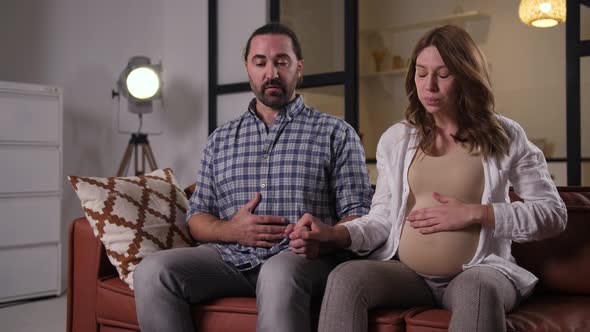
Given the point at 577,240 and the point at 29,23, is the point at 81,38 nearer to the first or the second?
the point at 29,23

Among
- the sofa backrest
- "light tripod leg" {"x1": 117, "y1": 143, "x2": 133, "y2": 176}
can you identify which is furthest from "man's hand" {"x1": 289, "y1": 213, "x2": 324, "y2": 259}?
"light tripod leg" {"x1": 117, "y1": 143, "x2": 133, "y2": 176}

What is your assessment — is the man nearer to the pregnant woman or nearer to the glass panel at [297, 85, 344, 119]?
the pregnant woman

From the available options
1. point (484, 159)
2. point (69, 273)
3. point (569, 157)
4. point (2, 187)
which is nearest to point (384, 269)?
point (484, 159)

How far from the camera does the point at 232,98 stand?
15.5ft

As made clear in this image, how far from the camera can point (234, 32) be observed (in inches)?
186

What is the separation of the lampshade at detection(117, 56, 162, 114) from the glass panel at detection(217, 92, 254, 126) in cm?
56

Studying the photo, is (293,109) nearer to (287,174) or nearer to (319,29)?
(287,174)

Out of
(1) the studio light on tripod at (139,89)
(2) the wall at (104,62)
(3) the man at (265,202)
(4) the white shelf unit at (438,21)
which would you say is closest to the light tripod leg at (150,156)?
(1) the studio light on tripod at (139,89)

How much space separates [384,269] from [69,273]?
1.13 metres

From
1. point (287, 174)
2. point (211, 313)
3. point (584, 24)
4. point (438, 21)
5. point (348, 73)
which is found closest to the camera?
point (211, 313)

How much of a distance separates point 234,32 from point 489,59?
7.48ft

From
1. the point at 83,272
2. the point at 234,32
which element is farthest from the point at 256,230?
the point at 234,32

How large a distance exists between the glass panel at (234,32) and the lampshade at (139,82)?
58 cm

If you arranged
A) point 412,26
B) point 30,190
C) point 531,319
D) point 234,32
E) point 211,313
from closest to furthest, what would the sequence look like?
point 531,319 → point 211,313 → point 30,190 → point 234,32 → point 412,26
